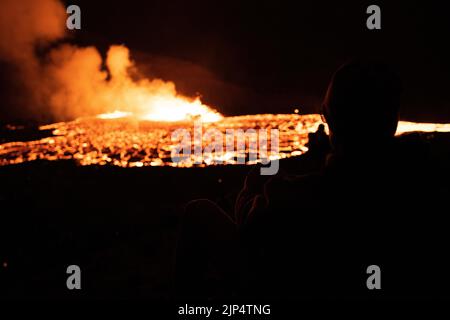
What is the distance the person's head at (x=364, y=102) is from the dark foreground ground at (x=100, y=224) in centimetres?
48

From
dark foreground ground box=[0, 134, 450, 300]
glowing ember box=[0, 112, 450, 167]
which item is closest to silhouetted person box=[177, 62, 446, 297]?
dark foreground ground box=[0, 134, 450, 300]

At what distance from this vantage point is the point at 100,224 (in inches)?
330

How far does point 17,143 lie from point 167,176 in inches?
748

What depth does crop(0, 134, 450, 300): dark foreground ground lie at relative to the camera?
5234 mm

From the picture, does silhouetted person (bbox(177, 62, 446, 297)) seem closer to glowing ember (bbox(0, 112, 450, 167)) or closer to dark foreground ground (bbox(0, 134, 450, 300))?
dark foreground ground (bbox(0, 134, 450, 300))

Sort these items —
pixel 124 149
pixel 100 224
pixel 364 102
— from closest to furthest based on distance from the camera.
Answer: pixel 364 102 < pixel 100 224 < pixel 124 149

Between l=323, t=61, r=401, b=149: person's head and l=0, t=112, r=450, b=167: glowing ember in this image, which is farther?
l=0, t=112, r=450, b=167: glowing ember

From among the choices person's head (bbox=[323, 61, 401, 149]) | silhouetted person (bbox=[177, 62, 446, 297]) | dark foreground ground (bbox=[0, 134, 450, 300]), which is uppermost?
person's head (bbox=[323, 61, 401, 149])

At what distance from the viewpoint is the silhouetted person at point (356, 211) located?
1547mm

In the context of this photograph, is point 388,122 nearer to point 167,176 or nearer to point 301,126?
point 167,176

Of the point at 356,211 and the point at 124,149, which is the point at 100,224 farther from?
the point at 124,149

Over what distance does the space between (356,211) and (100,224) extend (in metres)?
7.67

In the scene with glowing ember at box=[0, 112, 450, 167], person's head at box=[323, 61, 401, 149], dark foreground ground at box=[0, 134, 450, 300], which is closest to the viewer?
person's head at box=[323, 61, 401, 149]

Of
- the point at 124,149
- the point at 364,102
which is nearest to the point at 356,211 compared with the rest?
the point at 364,102
